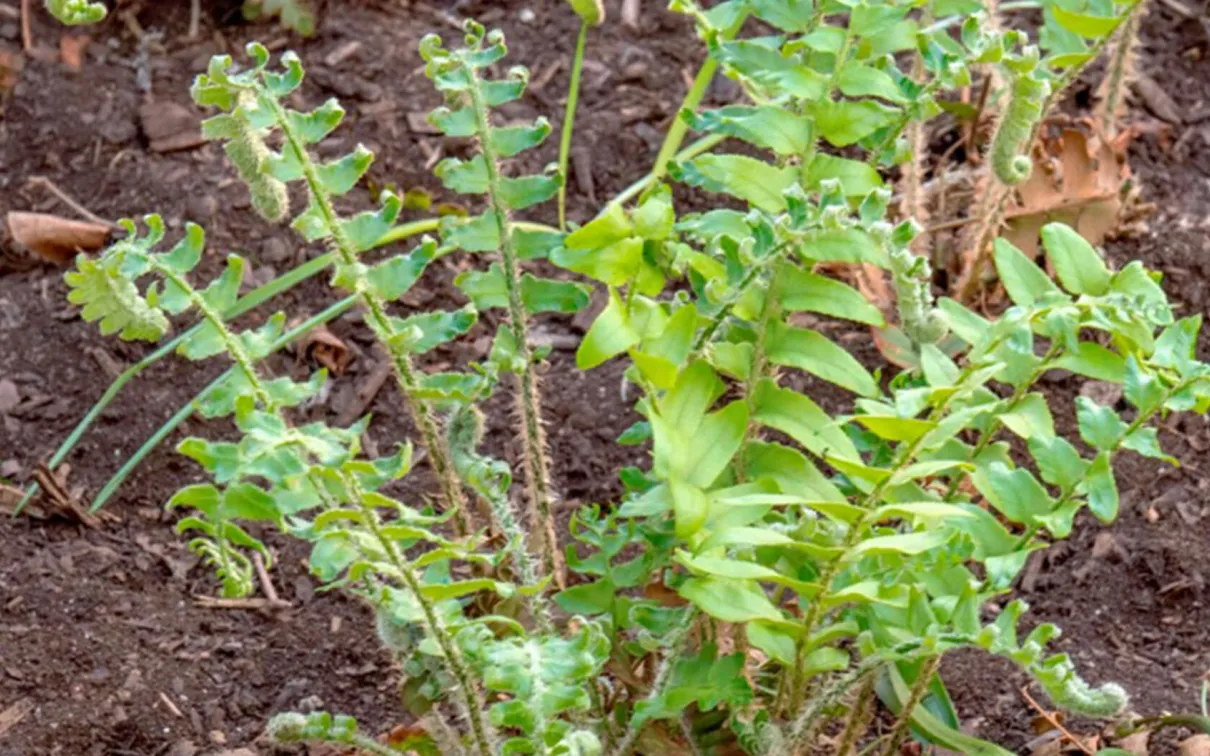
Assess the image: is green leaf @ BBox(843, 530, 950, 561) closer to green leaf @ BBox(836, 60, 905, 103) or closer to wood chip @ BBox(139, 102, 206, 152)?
green leaf @ BBox(836, 60, 905, 103)

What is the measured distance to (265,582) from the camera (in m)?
2.42

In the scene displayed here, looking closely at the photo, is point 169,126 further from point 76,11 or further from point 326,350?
point 76,11

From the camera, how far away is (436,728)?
6.29 ft

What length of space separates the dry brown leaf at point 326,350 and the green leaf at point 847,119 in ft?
3.69

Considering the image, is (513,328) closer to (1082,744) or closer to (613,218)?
(613,218)

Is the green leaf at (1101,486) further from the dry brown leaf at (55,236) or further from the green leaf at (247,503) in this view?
the dry brown leaf at (55,236)

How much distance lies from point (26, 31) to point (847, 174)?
2.09m

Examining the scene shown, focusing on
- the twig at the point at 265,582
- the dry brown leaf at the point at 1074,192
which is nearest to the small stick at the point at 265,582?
the twig at the point at 265,582

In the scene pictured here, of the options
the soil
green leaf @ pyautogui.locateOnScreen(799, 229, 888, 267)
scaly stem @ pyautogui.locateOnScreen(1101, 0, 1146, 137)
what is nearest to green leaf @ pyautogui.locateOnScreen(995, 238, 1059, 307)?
green leaf @ pyautogui.locateOnScreen(799, 229, 888, 267)

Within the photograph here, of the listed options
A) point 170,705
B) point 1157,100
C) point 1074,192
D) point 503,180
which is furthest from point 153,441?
point 1157,100

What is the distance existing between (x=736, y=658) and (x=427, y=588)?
36 cm

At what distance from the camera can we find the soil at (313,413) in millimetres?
2232

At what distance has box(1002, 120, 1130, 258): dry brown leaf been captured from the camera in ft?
8.96

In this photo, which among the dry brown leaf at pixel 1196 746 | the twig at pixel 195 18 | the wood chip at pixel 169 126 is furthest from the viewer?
the twig at pixel 195 18
